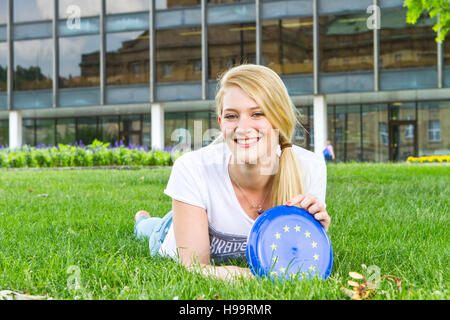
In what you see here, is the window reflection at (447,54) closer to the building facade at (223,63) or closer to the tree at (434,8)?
the building facade at (223,63)

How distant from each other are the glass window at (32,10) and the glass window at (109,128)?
6502mm

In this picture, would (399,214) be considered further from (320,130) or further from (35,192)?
(320,130)

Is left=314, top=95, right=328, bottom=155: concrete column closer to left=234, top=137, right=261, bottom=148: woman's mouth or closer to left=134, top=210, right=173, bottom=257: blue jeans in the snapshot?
left=134, top=210, right=173, bottom=257: blue jeans

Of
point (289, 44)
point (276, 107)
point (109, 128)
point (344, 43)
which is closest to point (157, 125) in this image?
point (109, 128)

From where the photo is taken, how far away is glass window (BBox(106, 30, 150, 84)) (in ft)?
77.8

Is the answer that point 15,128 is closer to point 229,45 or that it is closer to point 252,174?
point 229,45

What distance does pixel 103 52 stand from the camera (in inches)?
948

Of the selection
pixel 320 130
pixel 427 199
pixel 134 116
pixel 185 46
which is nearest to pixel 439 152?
pixel 320 130

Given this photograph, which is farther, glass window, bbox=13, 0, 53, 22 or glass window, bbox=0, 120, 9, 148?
glass window, bbox=0, 120, 9, 148

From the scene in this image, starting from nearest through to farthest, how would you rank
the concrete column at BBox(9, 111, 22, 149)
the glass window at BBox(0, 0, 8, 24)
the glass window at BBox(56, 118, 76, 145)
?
the glass window at BBox(0, 0, 8, 24) → the concrete column at BBox(9, 111, 22, 149) → the glass window at BBox(56, 118, 76, 145)

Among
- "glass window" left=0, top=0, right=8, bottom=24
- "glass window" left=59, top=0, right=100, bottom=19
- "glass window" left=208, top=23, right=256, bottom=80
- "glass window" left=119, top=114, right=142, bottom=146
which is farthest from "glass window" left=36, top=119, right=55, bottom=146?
"glass window" left=208, top=23, right=256, bottom=80

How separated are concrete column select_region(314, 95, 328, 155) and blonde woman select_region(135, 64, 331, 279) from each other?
19511 mm

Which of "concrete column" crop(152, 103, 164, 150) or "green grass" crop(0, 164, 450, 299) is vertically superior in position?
"concrete column" crop(152, 103, 164, 150)

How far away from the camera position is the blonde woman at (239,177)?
8.14 ft
